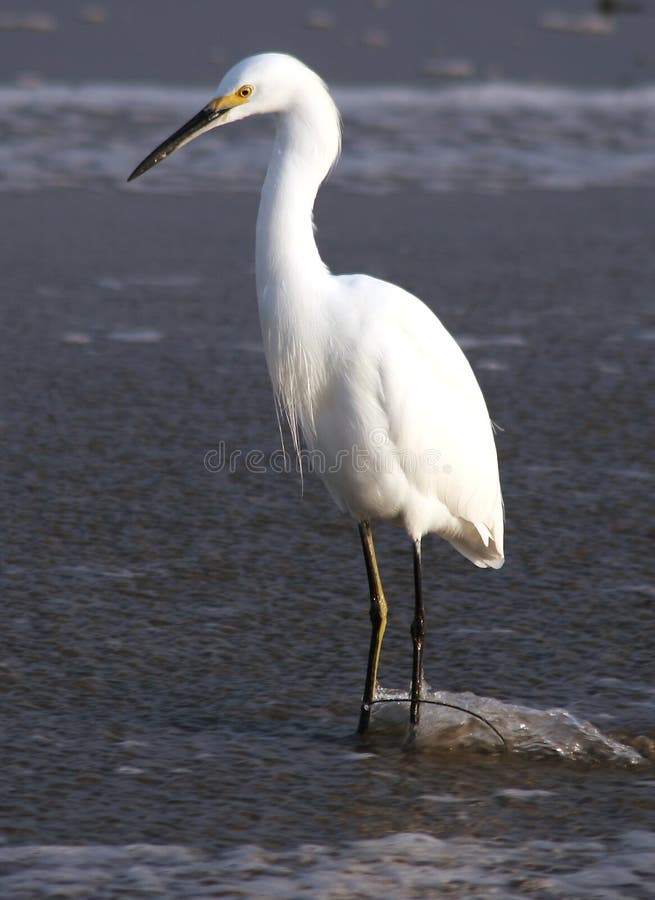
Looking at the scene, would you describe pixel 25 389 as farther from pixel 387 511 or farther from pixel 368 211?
pixel 368 211

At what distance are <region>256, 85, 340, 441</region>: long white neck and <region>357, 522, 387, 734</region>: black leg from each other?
0.50 meters

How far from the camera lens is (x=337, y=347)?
351cm

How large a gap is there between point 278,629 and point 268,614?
0.10 m

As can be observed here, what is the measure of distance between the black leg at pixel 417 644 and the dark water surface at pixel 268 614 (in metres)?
0.11

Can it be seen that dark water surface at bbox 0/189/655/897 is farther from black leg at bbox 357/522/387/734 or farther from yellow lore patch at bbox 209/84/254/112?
yellow lore patch at bbox 209/84/254/112

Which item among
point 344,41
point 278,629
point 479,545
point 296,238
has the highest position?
point 344,41

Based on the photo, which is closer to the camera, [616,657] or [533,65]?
[616,657]

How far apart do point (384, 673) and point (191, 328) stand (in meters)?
3.20

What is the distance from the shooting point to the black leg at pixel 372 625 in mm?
3670

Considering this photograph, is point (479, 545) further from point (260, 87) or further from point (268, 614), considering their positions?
point (260, 87)

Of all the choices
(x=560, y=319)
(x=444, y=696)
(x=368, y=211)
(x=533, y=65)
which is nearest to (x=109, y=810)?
(x=444, y=696)

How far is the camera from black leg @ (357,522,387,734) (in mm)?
3670

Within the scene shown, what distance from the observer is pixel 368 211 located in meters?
9.10
